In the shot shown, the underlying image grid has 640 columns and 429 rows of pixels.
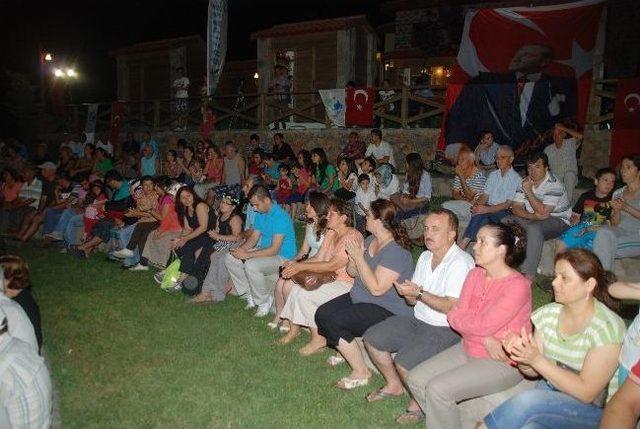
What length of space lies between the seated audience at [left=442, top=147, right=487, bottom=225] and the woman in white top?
2.47m

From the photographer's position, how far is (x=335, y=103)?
13.4 m

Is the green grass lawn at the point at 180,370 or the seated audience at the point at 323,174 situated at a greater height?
the seated audience at the point at 323,174

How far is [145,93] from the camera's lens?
21.6 metres

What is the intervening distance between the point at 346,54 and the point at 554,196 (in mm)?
11652

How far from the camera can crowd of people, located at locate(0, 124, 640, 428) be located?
259 cm

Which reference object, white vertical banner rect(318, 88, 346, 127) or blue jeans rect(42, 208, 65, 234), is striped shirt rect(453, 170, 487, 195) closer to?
white vertical banner rect(318, 88, 346, 127)

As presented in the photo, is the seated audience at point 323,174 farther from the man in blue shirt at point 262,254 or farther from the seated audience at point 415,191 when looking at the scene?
the man in blue shirt at point 262,254

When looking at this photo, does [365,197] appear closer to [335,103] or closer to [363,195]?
[363,195]

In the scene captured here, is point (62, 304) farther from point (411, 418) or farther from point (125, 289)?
point (411, 418)

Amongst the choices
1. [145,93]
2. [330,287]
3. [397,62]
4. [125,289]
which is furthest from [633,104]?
[145,93]

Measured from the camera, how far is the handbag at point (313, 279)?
4504 mm

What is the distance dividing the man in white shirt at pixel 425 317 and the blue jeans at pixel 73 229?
6.64 meters

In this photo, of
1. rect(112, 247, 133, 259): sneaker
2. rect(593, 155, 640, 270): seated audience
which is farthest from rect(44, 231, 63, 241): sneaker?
rect(593, 155, 640, 270): seated audience

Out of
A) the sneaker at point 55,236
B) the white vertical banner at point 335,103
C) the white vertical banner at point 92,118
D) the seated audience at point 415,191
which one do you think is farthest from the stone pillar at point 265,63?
the seated audience at point 415,191
